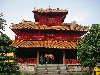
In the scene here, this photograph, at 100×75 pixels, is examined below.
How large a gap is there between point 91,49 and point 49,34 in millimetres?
10663

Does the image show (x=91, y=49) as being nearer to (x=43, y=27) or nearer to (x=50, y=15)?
(x=43, y=27)

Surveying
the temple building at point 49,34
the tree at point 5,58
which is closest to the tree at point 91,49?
the temple building at point 49,34

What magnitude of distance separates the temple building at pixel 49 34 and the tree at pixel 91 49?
5.90 metres

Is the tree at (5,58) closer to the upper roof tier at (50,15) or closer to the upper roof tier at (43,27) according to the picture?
the upper roof tier at (43,27)

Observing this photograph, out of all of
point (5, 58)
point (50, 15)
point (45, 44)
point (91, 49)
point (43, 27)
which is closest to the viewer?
point (5, 58)

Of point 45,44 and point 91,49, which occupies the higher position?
point 45,44

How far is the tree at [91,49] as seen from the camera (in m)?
25.3

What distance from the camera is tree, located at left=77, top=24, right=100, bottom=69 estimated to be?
25297 mm

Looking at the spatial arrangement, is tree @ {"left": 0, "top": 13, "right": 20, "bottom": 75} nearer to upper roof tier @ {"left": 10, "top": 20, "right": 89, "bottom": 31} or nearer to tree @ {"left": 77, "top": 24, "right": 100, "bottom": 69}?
tree @ {"left": 77, "top": 24, "right": 100, "bottom": 69}

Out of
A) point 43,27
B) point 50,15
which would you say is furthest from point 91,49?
point 50,15

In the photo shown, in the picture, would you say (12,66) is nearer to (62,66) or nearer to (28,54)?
(62,66)

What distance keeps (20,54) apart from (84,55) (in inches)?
457

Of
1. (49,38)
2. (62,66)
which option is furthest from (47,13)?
(62,66)

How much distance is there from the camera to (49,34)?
1371 inches
